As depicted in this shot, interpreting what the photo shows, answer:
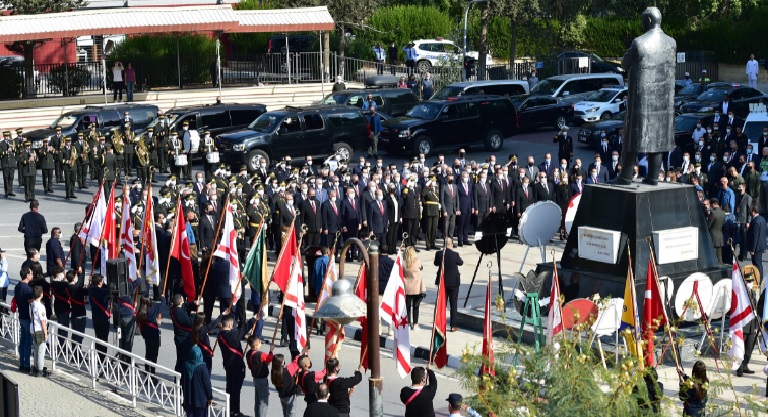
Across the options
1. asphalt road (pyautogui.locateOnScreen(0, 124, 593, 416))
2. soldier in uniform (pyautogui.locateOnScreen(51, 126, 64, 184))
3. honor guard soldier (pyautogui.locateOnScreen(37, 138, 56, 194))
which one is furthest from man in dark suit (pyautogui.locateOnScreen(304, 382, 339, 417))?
soldier in uniform (pyautogui.locateOnScreen(51, 126, 64, 184))

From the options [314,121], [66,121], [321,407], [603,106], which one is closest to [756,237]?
[321,407]

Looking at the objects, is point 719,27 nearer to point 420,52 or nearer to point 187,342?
point 420,52

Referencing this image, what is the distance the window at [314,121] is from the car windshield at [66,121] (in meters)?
6.45

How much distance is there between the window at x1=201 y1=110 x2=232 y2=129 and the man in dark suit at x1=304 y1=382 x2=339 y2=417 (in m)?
22.5

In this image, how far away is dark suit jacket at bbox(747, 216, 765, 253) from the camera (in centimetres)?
2272

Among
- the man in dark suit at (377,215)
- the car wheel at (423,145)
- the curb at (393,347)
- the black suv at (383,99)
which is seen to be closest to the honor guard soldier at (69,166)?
the man in dark suit at (377,215)

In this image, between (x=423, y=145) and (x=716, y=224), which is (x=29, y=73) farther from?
(x=716, y=224)

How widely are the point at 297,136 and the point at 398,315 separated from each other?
58.8 ft

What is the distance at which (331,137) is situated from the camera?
3453cm

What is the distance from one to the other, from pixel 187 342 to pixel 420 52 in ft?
127

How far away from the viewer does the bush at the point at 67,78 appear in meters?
43.0

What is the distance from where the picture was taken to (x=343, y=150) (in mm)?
34594

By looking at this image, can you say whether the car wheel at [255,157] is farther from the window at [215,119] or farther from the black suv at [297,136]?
the window at [215,119]

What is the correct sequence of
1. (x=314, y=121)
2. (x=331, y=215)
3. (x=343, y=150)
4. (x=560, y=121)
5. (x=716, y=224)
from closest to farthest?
(x=716, y=224)
(x=331, y=215)
(x=314, y=121)
(x=343, y=150)
(x=560, y=121)
